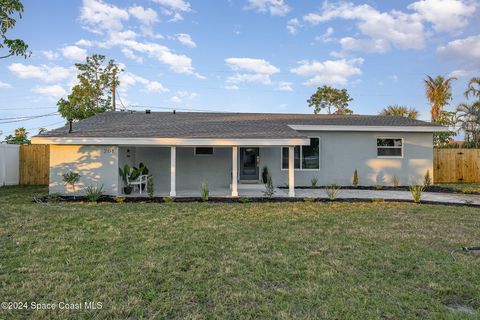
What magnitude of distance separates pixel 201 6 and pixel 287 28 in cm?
454

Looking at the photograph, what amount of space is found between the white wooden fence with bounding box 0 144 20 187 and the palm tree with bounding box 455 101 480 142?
26.7 meters

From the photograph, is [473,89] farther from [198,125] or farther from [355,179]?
[198,125]

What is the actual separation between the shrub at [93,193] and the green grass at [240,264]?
200 centimetres

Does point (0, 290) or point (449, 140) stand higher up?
point (449, 140)

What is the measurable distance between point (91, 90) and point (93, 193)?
15.5m

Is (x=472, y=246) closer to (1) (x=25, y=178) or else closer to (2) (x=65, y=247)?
(2) (x=65, y=247)

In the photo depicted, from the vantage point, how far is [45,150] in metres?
15.1

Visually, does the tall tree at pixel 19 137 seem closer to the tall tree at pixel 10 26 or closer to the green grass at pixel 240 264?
the green grass at pixel 240 264

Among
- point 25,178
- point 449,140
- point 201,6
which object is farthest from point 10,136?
point 449,140

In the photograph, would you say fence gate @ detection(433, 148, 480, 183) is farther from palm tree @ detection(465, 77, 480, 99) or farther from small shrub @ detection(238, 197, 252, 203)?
small shrub @ detection(238, 197, 252, 203)

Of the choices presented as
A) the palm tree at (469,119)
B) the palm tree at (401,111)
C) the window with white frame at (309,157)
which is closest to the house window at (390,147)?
the window with white frame at (309,157)

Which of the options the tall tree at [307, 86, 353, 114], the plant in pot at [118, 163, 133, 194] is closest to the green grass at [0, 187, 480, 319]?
the plant in pot at [118, 163, 133, 194]

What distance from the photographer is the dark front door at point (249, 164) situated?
13867 mm

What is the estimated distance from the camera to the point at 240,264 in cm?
443
